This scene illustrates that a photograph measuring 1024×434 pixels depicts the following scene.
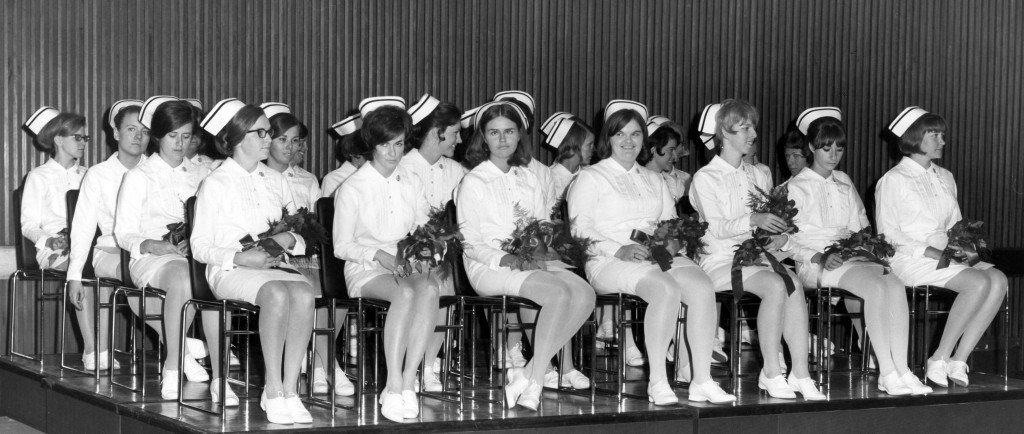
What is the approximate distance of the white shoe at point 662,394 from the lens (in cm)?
499

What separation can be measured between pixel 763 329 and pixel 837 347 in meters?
2.75

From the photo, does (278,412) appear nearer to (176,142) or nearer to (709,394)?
(176,142)

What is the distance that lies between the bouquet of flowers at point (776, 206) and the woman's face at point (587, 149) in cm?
123

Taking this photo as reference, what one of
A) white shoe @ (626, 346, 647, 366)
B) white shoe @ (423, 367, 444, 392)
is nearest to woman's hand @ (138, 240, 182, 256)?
white shoe @ (423, 367, 444, 392)

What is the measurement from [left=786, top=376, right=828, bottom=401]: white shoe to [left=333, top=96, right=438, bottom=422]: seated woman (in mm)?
1725

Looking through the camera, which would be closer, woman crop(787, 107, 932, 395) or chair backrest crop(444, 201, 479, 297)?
chair backrest crop(444, 201, 479, 297)

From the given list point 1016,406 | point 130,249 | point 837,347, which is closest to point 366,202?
point 130,249

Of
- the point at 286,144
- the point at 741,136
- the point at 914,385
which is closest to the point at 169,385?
the point at 286,144

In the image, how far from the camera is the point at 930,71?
331 inches

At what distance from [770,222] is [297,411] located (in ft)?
7.31

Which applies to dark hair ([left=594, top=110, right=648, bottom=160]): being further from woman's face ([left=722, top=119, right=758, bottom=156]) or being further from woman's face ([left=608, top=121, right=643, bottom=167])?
woman's face ([left=722, top=119, right=758, bottom=156])

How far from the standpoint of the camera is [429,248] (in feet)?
15.1

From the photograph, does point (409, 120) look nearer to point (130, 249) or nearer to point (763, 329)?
point (130, 249)

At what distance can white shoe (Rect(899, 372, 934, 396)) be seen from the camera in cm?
551
